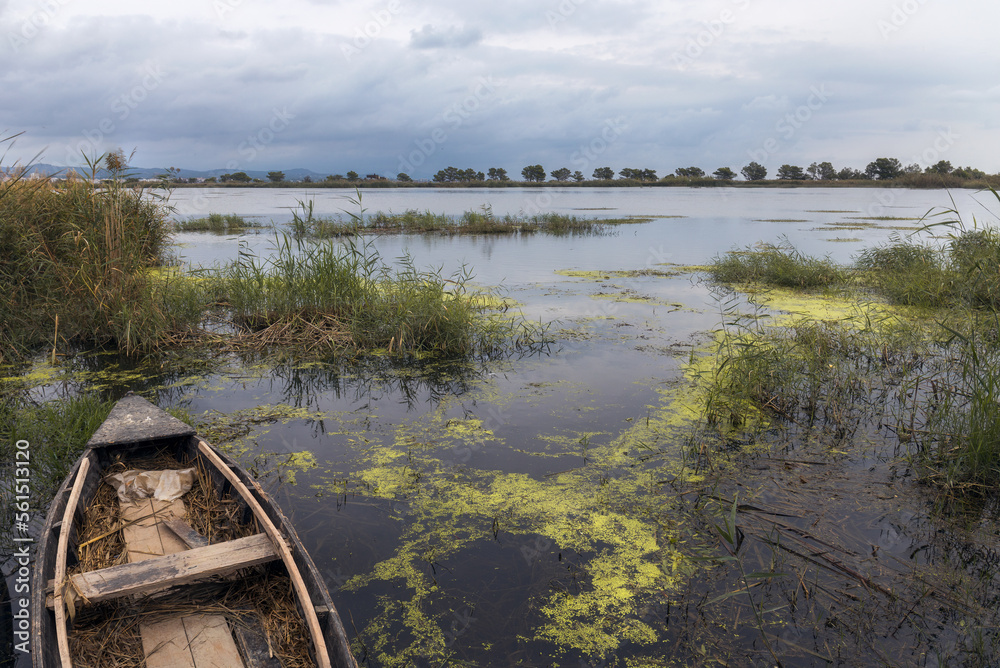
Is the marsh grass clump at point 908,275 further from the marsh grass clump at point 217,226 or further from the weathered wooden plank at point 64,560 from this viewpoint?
the marsh grass clump at point 217,226

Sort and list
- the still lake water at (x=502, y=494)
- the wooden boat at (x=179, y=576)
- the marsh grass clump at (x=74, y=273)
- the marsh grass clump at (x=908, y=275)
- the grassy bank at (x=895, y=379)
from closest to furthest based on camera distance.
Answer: the wooden boat at (x=179, y=576), the still lake water at (x=502, y=494), the grassy bank at (x=895, y=379), the marsh grass clump at (x=74, y=273), the marsh grass clump at (x=908, y=275)

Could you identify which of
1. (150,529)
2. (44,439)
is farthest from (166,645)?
(44,439)

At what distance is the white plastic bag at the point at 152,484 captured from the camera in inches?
128

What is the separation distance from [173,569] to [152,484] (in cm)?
113

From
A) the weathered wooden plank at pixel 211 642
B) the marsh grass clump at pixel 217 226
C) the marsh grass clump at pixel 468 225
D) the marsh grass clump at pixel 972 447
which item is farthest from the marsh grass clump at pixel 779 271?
the marsh grass clump at pixel 217 226

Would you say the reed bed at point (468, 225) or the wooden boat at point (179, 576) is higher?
the reed bed at point (468, 225)

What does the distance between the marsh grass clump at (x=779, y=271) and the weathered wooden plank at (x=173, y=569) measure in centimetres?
974

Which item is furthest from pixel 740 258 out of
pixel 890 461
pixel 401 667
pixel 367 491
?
pixel 401 667

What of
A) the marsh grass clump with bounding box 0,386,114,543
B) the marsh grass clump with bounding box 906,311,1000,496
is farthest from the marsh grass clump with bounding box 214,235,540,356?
the marsh grass clump with bounding box 906,311,1000,496

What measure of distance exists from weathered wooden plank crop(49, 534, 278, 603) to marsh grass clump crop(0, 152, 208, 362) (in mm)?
4300

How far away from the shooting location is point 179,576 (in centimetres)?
239

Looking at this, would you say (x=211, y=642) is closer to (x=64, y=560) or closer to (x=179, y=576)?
(x=179, y=576)

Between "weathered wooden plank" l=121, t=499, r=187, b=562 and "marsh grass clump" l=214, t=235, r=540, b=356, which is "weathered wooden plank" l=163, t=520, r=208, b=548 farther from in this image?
"marsh grass clump" l=214, t=235, r=540, b=356

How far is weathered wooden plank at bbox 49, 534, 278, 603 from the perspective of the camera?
7.57 feet
